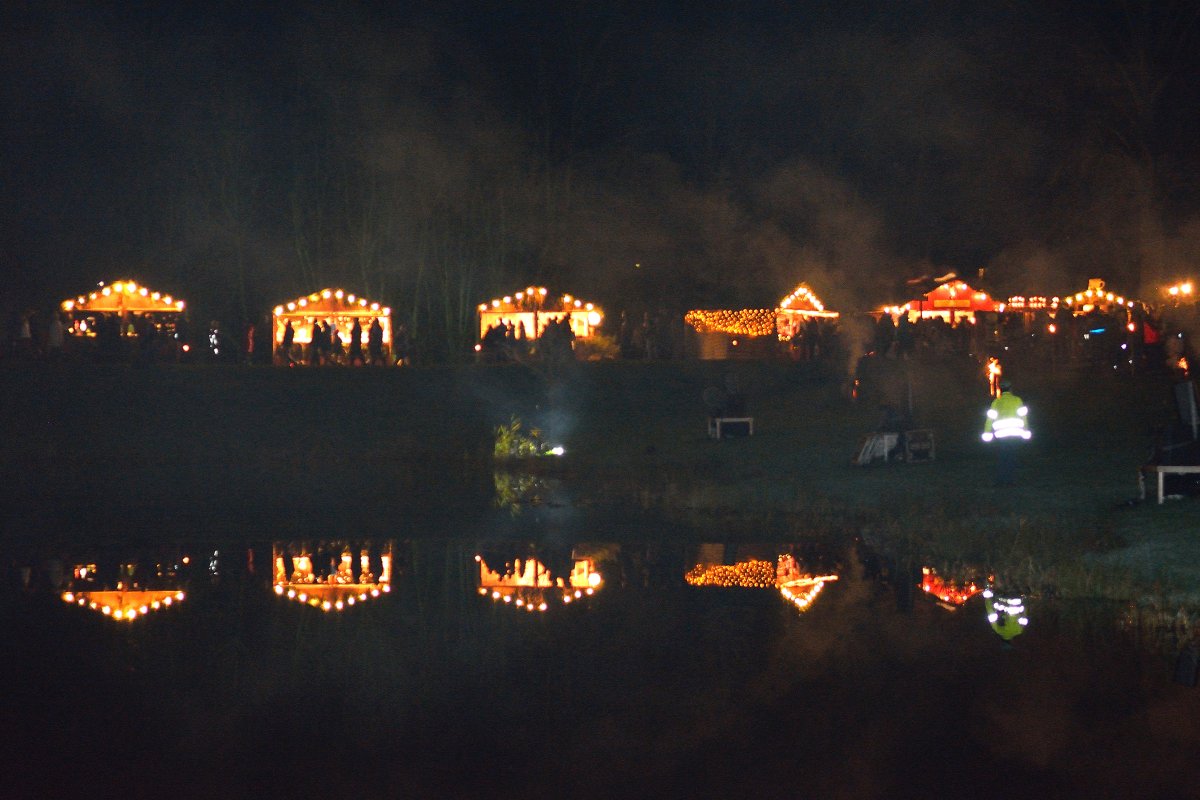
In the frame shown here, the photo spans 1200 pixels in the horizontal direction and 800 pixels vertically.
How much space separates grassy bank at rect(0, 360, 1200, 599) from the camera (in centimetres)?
1302

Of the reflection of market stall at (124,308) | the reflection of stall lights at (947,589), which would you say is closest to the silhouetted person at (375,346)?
the reflection of market stall at (124,308)

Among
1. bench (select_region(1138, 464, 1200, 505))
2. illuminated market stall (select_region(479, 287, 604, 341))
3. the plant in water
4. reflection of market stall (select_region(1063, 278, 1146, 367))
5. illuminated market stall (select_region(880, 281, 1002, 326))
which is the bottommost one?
bench (select_region(1138, 464, 1200, 505))

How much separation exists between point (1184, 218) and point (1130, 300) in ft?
33.0

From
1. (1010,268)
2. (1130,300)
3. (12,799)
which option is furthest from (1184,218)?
(12,799)

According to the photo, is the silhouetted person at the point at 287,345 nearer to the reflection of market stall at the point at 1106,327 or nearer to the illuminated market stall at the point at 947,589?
the reflection of market stall at the point at 1106,327

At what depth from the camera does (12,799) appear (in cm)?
559

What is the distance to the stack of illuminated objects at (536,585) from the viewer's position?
10.1 metres

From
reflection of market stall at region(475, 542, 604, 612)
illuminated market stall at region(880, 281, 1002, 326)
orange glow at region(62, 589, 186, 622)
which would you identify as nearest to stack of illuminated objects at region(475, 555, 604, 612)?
reflection of market stall at region(475, 542, 604, 612)

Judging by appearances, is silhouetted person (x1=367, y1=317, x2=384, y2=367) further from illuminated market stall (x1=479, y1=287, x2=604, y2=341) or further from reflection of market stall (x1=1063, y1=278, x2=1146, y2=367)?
reflection of market stall (x1=1063, y1=278, x2=1146, y2=367)

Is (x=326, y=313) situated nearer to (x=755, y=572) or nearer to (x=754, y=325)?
(x=754, y=325)

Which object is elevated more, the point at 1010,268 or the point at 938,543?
the point at 1010,268

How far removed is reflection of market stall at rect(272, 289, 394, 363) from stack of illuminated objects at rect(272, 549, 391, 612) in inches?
1049

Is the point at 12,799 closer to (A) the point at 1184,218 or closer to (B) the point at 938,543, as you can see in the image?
(B) the point at 938,543

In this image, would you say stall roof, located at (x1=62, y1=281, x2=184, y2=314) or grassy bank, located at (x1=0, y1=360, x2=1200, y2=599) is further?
stall roof, located at (x1=62, y1=281, x2=184, y2=314)
